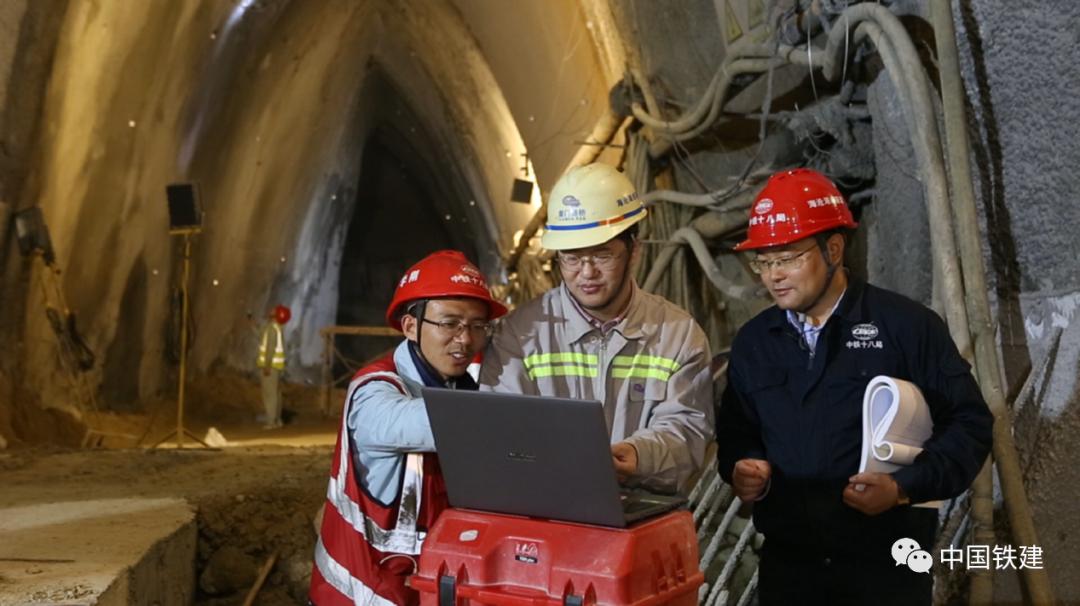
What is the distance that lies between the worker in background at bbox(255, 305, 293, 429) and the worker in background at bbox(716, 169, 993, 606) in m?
11.7

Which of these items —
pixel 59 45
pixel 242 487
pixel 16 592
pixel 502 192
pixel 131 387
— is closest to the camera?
pixel 16 592

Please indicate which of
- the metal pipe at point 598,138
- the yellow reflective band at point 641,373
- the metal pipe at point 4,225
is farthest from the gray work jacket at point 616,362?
the metal pipe at point 4,225

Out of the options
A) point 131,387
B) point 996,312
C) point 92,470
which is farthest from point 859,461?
point 131,387

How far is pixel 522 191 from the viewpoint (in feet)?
41.8

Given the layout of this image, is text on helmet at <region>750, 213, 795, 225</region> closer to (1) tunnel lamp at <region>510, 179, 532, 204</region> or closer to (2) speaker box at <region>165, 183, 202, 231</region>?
(2) speaker box at <region>165, 183, 202, 231</region>

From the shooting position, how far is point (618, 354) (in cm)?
284

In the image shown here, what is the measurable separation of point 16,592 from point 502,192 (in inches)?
460

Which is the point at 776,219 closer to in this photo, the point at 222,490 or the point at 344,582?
the point at 344,582

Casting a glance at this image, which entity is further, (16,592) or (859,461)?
(16,592)

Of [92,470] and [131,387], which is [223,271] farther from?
[92,470]

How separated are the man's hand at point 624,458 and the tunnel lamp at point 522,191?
10281 mm

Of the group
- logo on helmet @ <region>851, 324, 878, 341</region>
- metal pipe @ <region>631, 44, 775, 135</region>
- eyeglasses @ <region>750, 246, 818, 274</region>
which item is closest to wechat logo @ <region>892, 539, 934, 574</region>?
logo on helmet @ <region>851, 324, 878, 341</region>

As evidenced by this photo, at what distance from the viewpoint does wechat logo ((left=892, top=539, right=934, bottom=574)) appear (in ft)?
9.13

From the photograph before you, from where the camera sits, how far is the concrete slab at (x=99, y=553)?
3832 mm
